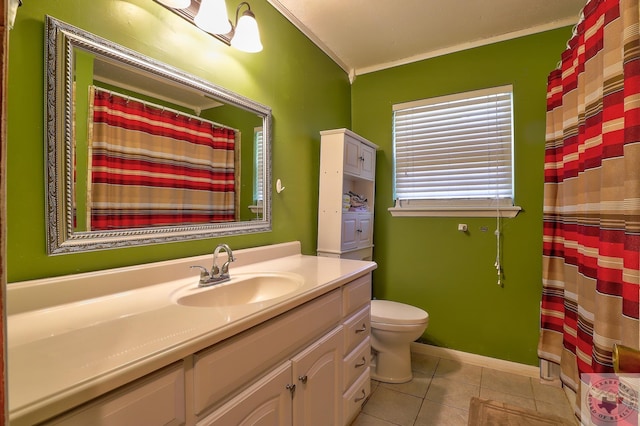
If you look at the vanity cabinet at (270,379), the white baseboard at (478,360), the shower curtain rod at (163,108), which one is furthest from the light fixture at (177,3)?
the white baseboard at (478,360)

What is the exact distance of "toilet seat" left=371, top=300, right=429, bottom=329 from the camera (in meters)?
1.87

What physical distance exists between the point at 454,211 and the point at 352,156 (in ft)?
2.89

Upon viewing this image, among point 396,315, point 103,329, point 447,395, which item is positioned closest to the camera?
point 103,329

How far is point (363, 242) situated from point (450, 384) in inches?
43.1

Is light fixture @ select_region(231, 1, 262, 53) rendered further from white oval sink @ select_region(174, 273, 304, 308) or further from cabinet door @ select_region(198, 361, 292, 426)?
cabinet door @ select_region(198, 361, 292, 426)

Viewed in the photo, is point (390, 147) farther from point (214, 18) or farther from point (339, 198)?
point (214, 18)

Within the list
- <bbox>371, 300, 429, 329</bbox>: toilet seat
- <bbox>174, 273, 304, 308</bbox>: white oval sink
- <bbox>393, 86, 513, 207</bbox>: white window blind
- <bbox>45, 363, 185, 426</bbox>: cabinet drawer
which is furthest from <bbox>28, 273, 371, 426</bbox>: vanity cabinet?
<bbox>393, 86, 513, 207</bbox>: white window blind

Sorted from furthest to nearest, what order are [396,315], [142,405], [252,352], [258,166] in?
[396,315] → [258,166] → [252,352] → [142,405]

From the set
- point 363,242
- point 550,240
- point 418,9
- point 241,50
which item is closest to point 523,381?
point 550,240

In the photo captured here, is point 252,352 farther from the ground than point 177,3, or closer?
closer

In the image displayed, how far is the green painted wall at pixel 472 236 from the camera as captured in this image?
80.5 inches

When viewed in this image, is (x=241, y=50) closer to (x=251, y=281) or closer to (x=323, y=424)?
(x=251, y=281)

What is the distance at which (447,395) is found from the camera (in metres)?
1.85

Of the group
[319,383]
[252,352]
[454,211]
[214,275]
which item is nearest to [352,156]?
[454,211]
